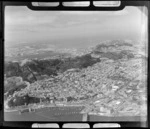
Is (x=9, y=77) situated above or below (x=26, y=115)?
above

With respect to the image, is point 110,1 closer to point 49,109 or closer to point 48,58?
point 48,58

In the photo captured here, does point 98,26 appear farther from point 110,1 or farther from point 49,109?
point 49,109

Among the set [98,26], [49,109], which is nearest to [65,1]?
[98,26]

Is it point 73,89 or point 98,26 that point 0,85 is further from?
point 98,26

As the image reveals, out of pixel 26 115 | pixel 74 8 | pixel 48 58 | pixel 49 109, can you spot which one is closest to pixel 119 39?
pixel 74 8

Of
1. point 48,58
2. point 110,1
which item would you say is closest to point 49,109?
point 48,58

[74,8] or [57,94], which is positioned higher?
[74,8]

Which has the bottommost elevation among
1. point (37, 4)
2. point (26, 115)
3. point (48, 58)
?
point (26, 115)

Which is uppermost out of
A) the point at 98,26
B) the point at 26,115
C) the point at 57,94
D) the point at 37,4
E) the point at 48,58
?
the point at 37,4
